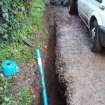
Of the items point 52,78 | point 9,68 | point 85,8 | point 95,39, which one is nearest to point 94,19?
point 95,39

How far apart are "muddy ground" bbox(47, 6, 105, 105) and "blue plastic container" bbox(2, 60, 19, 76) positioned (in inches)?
41.8

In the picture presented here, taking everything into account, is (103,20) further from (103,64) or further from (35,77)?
(35,77)

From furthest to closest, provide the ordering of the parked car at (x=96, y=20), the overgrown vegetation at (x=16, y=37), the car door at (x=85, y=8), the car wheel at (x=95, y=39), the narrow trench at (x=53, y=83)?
1. the car door at (x=85, y=8)
2. the car wheel at (x=95, y=39)
3. the parked car at (x=96, y=20)
4. the narrow trench at (x=53, y=83)
5. the overgrown vegetation at (x=16, y=37)

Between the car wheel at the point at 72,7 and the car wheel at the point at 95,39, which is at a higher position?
the car wheel at the point at 95,39

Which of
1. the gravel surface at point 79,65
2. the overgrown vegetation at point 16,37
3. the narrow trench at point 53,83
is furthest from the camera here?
the narrow trench at point 53,83

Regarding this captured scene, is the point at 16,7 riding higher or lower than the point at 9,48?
higher

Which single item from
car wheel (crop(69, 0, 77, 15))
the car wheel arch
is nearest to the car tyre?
car wheel (crop(69, 0, 77, 15))

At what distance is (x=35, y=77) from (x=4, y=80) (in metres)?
0.89

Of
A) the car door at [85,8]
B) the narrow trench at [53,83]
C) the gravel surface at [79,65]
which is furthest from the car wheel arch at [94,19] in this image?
the narrow trench at [53,83]

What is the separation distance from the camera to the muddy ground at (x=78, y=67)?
18.8 ft

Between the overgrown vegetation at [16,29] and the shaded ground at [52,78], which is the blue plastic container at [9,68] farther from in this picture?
the shaded ground at [52,78]

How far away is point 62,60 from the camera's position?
700 cm

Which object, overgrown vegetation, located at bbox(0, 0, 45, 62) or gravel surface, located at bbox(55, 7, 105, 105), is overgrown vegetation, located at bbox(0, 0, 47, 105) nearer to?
overgrown vegetation, located at bbox(0, 0, 45, 62)

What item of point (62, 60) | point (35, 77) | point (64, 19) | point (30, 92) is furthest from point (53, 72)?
point (64, 19)
